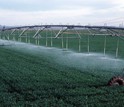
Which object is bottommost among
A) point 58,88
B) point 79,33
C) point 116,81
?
point 58,88

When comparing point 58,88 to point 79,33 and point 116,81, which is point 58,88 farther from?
point 79,33

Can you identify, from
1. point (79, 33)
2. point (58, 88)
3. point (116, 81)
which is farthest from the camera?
point (79, 33)

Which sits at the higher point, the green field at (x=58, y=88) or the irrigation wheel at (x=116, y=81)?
the irrigation wheel at (x=116, y=81)

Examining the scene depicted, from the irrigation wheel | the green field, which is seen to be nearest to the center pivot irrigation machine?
the irrigation wheel

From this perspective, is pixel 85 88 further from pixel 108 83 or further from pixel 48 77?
pixel 48 77

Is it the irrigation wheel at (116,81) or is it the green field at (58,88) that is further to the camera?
the irrigation wheel at (116,81)

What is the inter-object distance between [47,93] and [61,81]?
110 inches

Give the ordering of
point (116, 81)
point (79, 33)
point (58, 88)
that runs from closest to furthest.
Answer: point (58, 88) < point (116, 81) < point (79, 33)

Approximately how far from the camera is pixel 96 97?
12.8 m

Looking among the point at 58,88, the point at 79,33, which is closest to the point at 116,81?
the point at 58,88

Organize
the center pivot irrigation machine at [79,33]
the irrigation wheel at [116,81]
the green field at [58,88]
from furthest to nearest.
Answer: the center pivot irrigation machine at [79,33] < the irrigation wheel at [116,81] < the green field at [58,88]

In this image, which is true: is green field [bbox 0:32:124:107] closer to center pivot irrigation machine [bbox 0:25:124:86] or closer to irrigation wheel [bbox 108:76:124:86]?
irrigation wheel [bbox 108:76:124:86]


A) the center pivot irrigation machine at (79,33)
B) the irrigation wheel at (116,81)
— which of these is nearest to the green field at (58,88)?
the irrigation wheel at (116,81)

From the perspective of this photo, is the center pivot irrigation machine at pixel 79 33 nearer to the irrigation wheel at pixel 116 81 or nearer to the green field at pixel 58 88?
the irrigation wheel at pixel 116 81
